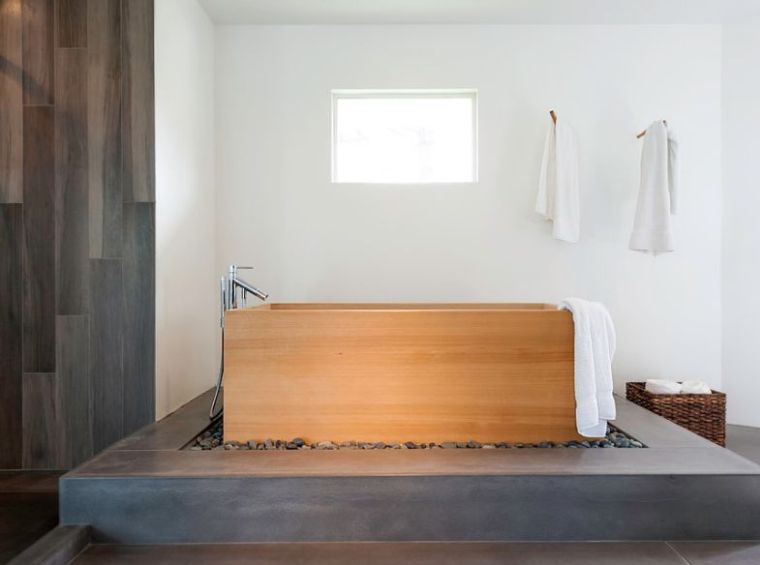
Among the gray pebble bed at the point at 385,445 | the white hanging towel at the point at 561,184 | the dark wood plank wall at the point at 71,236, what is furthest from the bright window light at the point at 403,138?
the gray pebble bed at the point at 385,445

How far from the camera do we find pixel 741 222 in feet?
10.8

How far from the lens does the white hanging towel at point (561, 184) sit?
3.23 meters

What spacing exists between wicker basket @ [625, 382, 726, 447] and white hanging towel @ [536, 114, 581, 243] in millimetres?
1041

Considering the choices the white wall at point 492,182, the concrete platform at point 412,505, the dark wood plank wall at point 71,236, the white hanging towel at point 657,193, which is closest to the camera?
the concrete platform at point 412,505

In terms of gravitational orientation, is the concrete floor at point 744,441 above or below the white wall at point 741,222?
below

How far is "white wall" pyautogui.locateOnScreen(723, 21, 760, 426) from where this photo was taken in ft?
10.7

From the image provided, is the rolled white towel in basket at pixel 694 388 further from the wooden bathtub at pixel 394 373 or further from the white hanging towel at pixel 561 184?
the wooden bathtub at pixel 394 373

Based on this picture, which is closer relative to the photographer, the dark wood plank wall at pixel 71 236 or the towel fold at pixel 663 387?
the dark wood plank wall at pixel 71 236

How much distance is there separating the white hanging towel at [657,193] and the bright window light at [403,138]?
1.03m

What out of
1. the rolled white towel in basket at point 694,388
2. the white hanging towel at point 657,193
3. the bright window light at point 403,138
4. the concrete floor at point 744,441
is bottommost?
the concrete floor at point 744,441

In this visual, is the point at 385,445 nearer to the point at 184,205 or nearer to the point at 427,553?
the point at 427,553

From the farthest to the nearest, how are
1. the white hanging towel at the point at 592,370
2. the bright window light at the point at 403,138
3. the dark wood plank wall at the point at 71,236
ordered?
the bright window light at the point at 403,138, the dark wood plank wall at the point at 71,236, the white hanging towel at the point at 592,370

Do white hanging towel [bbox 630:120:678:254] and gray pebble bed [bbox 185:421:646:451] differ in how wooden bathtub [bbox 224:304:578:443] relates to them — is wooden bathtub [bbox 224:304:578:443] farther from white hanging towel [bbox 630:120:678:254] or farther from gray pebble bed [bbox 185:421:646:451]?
white hanging towel [bbox 630:120:678:254]

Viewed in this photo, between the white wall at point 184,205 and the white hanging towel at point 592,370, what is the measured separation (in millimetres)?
1867
